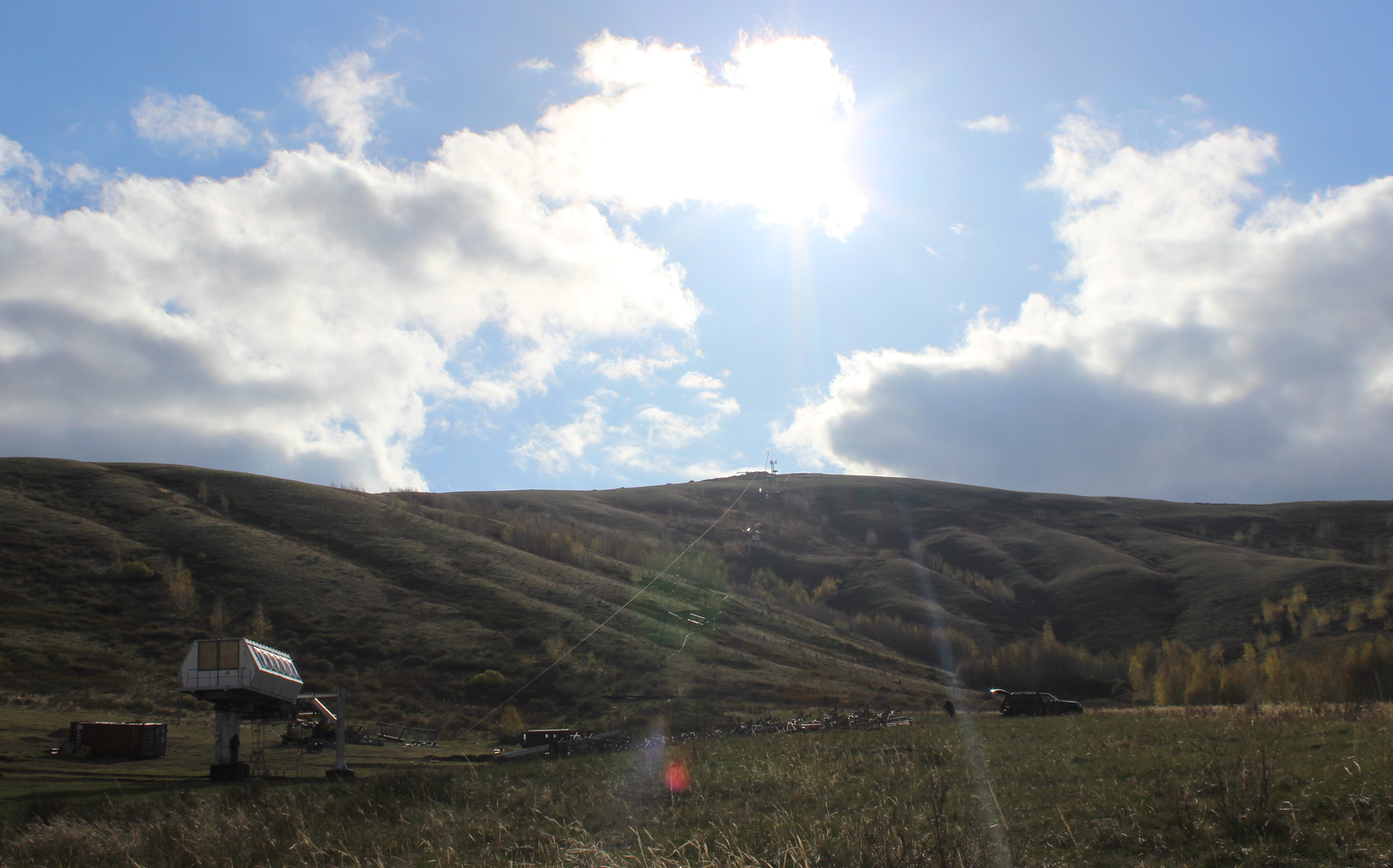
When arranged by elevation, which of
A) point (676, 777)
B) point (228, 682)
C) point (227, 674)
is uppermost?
point (227, 674)

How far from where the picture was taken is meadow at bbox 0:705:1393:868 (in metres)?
10.1

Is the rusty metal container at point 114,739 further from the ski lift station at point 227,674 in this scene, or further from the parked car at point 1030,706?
the parked car at point 1030,706

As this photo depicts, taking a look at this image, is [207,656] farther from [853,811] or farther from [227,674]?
[853,811]

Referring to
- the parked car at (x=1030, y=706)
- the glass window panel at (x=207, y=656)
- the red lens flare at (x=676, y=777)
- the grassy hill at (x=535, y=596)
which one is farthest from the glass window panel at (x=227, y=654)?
the parked car at (x=1030, y=706)

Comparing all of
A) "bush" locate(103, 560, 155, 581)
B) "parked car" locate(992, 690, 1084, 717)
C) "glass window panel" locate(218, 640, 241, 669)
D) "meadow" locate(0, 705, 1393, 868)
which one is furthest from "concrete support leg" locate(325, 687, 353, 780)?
"bush" locate(103, 560, 155, 581)

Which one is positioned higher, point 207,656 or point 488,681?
point 207,656

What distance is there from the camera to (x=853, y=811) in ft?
47.5

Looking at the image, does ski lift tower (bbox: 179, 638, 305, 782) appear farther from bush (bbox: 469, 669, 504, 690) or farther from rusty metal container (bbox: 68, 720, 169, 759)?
bush (bbox: 469, 669, 504, 690)

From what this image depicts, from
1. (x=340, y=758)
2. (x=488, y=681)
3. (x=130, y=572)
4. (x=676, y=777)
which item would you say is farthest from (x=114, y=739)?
(x=130, y=572)

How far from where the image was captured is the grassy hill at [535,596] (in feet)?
187

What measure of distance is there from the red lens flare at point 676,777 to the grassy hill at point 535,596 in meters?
29.3

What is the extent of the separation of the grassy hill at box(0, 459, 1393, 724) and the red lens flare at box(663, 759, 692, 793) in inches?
1154

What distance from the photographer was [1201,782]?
43.3 feet

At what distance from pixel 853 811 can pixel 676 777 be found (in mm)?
8324
